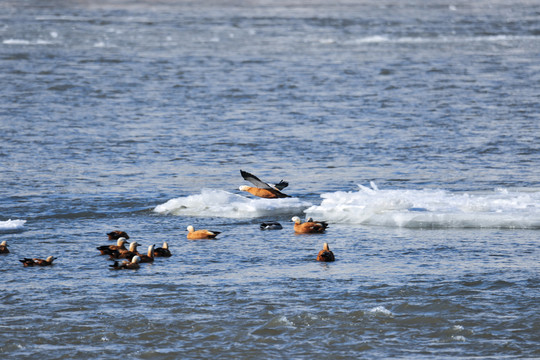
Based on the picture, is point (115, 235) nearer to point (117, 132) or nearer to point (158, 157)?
point (158, 157)

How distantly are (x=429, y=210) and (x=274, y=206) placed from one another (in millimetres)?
2692

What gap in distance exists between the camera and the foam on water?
16.2 meters

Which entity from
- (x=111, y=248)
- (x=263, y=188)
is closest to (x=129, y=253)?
(x=111, y=248)

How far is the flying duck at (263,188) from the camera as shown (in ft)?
59.3

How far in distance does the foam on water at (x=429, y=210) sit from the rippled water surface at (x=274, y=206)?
35mm

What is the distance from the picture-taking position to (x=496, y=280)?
43.3 feet

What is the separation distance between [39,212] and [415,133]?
12176 mm

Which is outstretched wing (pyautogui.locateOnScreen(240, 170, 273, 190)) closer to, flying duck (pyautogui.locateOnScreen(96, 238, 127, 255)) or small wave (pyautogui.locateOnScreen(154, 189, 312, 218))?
small wave (pyautogui.locateOnScreen(154, 189, 312, 218))

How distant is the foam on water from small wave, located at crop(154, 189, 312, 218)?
1.71 feet

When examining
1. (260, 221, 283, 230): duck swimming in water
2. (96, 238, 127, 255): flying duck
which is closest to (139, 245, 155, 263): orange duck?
(96, 238, 127, 255): flying duck

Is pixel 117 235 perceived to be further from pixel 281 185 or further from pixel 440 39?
pixel 440 39

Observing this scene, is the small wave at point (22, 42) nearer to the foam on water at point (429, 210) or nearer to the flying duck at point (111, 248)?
the foam on water at point (429, 210)

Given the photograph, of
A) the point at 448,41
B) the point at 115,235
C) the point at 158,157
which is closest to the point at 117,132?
the point at 158,157

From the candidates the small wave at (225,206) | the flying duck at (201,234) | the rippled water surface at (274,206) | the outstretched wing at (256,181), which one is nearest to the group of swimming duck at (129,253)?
the rippled water surface at (274,206)
